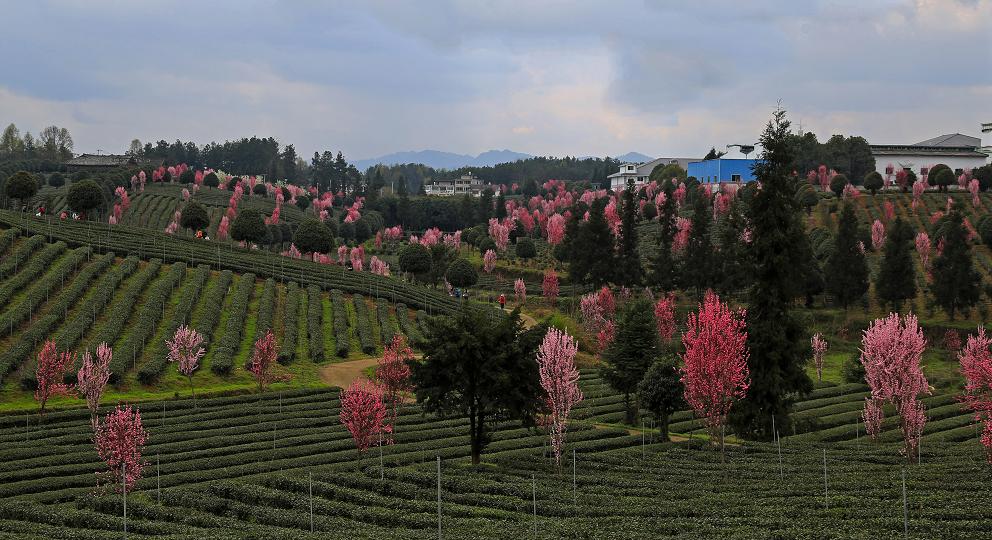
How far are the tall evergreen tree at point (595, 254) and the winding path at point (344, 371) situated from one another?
3577 cm

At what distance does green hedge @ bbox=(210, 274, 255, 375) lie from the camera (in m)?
62.1

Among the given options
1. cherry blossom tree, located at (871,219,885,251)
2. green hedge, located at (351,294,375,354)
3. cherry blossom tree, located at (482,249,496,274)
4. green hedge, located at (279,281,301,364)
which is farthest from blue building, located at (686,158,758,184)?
green hedge, located at (279,281,301,364)

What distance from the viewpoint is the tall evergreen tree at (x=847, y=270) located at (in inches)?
3489

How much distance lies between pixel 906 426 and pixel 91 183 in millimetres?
84762

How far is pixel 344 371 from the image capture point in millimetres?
64812

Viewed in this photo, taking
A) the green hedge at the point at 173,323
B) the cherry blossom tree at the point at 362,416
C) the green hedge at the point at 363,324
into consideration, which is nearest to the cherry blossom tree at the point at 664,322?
the green hedge at the point at 363,324

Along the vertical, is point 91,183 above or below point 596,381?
above

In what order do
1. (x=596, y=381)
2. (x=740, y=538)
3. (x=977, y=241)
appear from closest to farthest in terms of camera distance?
(x=740, y=538) → (x=596, y=381) → (x=977, y=241)

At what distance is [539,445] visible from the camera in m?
47.4

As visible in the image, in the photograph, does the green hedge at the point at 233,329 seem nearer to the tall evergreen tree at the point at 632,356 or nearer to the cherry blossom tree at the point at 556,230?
the tall evergreen tree at the point at 632,356

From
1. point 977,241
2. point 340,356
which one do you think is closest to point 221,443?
point 340,356

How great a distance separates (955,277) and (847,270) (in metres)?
9.56

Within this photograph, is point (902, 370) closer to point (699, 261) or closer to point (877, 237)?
point (699, 261)

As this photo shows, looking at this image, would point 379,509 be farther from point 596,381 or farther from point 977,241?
point 977,241
